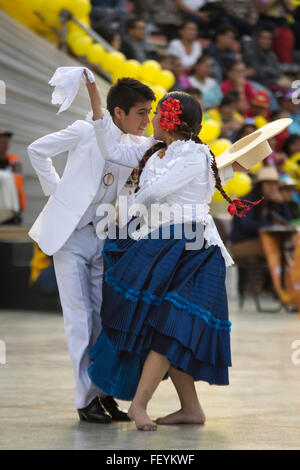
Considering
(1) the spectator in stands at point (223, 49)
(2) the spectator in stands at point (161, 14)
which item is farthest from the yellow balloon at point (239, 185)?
(2) the spectator in stands at point (161, 14)

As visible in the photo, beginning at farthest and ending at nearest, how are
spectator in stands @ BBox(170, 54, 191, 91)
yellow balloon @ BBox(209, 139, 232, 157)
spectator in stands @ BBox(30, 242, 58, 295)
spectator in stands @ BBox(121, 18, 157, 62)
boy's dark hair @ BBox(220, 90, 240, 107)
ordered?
spectator in stands @ BBox(170, 54, 191, 91)
spectator in stands @ BBox(121, 18, 157, 62)
boy's dark hair @ BBox(220, 90, 240, 107)
yellow balloon @ BBox(209, 139, 232, 157)
spectator in stands @ BBox(30, 242, 58, 295)

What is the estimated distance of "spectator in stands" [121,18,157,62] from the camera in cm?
1137

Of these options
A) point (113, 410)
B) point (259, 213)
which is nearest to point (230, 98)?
point (259, 213)

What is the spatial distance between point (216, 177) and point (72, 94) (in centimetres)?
68

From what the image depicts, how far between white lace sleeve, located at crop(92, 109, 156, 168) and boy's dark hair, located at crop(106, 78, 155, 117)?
121 millimetres

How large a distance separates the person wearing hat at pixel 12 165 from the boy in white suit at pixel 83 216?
17.4 ft

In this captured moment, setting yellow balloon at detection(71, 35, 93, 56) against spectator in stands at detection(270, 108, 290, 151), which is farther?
spectator in stands at detection(270, 108, 290, 151)

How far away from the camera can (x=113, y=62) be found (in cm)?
955

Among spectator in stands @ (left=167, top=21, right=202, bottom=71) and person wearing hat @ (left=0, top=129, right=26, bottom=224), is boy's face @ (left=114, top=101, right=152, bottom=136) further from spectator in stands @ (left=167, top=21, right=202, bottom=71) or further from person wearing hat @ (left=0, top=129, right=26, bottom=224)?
spectator in stands @ (left=167, top=21, right=202, bottom=71)

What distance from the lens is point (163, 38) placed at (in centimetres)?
1347

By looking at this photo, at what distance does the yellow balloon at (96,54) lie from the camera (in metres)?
9.57

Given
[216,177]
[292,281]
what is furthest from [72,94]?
[292,281]

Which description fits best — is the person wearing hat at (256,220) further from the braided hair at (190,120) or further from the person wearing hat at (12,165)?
the braided hair at (190,120)

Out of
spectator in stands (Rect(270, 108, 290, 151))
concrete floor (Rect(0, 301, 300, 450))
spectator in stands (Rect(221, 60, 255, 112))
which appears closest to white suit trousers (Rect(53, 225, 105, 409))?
concrete floor (Rect(0, 301, 300, 450))
